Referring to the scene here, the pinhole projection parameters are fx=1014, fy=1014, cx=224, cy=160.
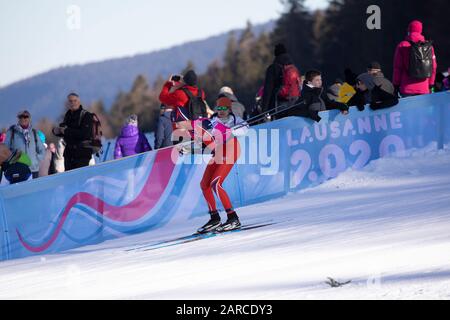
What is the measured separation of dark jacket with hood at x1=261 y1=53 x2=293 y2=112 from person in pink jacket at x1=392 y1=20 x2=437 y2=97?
2.09m

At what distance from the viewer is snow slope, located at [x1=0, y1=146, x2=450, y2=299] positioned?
840 centimetres

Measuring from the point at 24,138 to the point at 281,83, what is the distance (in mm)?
4554

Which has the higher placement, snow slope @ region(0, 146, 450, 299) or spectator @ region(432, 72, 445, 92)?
spectator @ region(432, 72, 445, 92)

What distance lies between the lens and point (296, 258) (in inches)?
397

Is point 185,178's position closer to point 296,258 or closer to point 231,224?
point 231,224

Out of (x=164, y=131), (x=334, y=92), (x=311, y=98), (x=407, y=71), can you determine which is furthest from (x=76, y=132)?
(x=407, y=71)

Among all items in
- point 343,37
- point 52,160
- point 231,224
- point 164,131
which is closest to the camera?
point 231,224

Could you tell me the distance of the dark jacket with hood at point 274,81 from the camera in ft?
51.6

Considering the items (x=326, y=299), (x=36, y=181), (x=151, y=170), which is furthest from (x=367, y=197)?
(x=326, y=299)

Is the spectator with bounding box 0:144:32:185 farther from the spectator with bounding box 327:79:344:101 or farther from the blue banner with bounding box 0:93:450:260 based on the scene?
the spectator with bounding box 327:79:344:101

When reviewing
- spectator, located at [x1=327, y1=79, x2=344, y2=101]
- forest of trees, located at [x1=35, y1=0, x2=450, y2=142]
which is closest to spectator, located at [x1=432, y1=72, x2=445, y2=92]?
spectator, located at [x1=327, y1=79, x2=344, y2=101]

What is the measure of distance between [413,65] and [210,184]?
5592 millimetres
